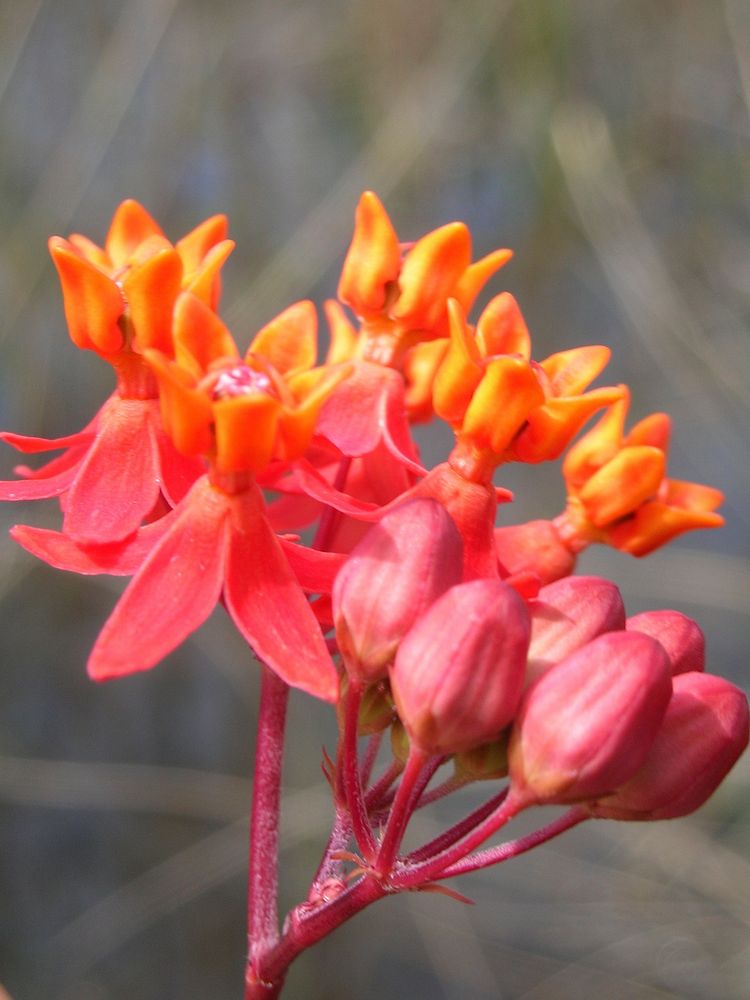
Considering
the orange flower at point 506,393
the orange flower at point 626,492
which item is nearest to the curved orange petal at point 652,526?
the orange flower at point 626,492

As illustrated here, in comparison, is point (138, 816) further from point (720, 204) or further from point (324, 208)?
point (720, 204)

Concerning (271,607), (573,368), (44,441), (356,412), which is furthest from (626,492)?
(44,441)

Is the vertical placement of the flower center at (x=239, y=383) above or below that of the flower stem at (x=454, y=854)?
above

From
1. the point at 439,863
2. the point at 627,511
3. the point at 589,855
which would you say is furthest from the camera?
the point at 589,855

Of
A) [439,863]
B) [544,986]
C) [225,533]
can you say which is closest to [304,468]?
[225,533]

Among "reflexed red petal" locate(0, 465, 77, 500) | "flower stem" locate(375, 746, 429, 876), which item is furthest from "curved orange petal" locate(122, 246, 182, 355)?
"flower stem" locate(375, 746, 429, 876)

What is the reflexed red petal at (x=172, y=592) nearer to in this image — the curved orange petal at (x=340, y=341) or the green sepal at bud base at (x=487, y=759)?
the green sepal at bud base at (x=487, y=759)

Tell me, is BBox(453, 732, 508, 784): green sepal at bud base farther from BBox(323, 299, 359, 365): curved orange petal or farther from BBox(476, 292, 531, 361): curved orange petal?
BBox(323, 299, 359, 365): curved orange petal
